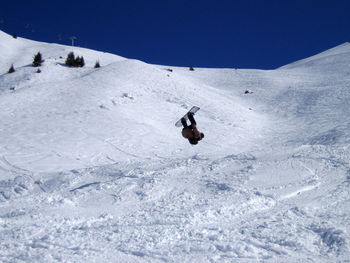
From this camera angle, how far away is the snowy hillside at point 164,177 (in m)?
3.70

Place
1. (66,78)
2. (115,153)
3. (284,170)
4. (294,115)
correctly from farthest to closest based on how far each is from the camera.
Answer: (66,78)
(294,115)
(115,153)
(284,170)

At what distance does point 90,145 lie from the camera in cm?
1088

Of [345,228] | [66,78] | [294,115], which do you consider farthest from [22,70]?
[345,228]

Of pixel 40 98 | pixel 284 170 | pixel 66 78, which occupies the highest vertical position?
pixel 66 78

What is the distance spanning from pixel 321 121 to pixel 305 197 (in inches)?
385

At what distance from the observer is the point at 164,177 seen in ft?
22.3

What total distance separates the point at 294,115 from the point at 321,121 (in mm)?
2542

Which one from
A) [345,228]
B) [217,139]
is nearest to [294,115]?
[217,139]

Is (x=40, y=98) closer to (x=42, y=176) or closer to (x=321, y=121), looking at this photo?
(x=42, y=176)

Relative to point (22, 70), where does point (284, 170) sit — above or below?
below

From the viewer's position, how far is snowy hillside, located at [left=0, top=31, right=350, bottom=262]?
3701 mm

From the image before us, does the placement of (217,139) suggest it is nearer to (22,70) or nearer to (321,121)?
(321,121)

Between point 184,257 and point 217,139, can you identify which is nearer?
point 184,257

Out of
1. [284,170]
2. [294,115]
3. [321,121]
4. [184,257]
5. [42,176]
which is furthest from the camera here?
[294,115]
